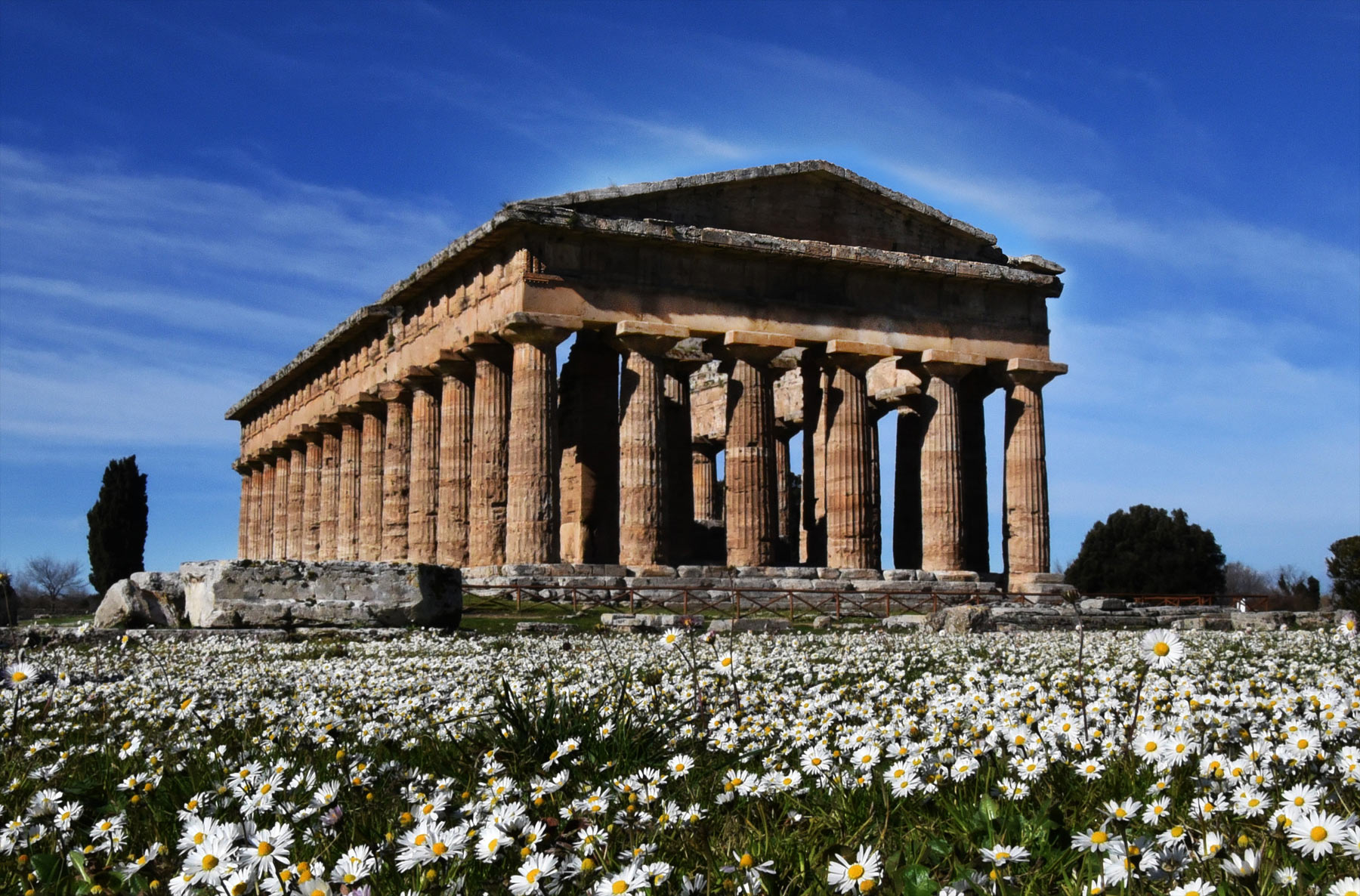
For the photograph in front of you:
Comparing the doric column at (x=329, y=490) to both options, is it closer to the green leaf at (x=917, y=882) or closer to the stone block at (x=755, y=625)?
the stone block at (x=755, y=625)

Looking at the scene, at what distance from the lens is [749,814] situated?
4852 mm

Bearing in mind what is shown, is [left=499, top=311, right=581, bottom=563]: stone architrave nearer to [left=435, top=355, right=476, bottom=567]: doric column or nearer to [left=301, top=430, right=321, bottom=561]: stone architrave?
[left=435, top=355, right=476, bottom=567]: doric column

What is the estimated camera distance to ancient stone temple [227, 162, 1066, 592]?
31.0 meters

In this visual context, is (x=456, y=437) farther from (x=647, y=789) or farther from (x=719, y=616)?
(x=647, y=789)

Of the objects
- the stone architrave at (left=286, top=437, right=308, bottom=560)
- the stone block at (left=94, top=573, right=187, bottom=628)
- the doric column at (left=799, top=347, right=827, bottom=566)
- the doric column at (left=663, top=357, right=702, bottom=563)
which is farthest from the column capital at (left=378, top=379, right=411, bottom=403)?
the stone block at (left=94, top=573, right=187, bottom=628)

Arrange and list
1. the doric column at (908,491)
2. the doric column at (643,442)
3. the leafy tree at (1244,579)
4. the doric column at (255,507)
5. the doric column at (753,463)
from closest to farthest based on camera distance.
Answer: the doric column at (643,442) → the doric column at (753,463) → the doric column at (908,491) → the doric column at (255,507) → the leafy tree at (1244,579)

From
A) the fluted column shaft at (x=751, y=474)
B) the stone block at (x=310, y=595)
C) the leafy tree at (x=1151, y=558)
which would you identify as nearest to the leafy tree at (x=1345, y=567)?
the leafy tree at (x=1151, y=558)

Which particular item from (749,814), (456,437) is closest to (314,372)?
(456,437)

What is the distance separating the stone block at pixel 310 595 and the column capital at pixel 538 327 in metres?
12.7

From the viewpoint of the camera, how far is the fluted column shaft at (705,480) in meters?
43.7

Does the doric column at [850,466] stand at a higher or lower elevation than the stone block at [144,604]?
higher

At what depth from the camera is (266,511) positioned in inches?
2178

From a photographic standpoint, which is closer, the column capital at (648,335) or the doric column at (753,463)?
the column capital at (648,335)

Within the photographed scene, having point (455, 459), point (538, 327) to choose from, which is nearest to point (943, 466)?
point (538, 327)
